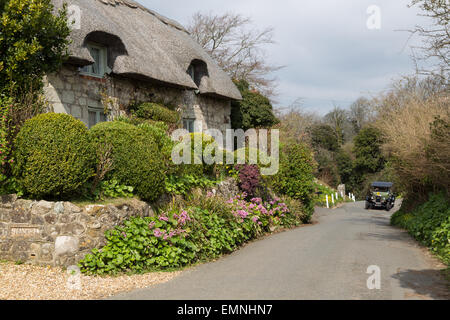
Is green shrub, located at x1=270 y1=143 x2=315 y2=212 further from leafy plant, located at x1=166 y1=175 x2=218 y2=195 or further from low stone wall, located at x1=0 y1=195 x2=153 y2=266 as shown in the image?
low stone wall, located at x1=0 y1=195 x2=153 y2=266

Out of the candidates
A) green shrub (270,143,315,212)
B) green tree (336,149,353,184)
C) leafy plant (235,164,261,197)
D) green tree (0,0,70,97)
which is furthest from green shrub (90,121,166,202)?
green tree (336,149,353,184)

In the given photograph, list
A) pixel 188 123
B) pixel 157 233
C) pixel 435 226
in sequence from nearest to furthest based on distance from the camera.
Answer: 1. pixel 157 233
2. pixel 435 226
3. pixel 188 123

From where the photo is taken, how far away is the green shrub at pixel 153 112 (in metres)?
13.6

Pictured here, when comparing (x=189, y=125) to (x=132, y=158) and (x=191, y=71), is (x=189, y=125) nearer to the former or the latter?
(x=191, y=71)

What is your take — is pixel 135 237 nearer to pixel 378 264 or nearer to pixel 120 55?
pixel 378 264

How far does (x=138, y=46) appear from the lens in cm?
1365

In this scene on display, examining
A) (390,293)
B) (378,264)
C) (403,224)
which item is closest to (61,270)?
(390,293)

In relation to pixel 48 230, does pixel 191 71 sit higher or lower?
higher

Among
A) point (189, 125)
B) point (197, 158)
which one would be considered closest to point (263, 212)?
point (197, 158)

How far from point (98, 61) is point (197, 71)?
209 inches

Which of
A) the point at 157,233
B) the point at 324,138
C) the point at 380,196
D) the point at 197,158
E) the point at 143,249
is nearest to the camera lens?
the point at 143,249

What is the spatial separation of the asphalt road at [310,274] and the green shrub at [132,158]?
1967 millimetres
